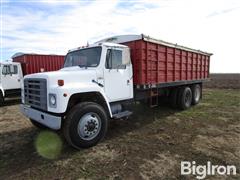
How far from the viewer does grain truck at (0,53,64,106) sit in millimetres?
10766

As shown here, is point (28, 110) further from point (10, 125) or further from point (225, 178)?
point (225, 178)

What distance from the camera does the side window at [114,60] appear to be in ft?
16.4

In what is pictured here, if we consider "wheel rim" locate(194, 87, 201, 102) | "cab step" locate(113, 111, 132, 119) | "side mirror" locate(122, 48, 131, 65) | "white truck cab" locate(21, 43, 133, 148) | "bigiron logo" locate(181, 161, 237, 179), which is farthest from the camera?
"wheel rim" locate(194, 87, 201, 102)

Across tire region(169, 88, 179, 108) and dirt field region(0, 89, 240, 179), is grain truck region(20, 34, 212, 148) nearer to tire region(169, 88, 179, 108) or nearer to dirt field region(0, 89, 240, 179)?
dirt field region(0, 89, 240, 179)

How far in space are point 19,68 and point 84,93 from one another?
8841 millimetres

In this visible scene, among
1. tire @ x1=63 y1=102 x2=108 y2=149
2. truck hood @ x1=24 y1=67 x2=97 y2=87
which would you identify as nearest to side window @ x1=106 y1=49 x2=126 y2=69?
truck hood @ x1=24 y1=67 x2=97 y2=87

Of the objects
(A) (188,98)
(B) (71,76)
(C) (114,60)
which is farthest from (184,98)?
(B) (71,76)

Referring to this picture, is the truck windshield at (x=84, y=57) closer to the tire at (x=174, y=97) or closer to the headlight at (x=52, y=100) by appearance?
the headlight at (x=52, y=100)

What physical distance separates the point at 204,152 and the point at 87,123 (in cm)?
266

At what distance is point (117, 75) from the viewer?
523 cm

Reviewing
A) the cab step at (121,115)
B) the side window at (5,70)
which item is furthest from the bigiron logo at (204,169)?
the side window at (5,70)

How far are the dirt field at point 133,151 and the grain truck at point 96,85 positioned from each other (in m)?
0.53

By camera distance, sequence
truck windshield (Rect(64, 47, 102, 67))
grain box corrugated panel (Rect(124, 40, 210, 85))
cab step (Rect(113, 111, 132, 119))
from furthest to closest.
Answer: grain box corrugated panel (Rect(124, 40, 210, 85)), cab step (Rect(113, 111, 132, 119)), truck windshield (Rect(64, 47, 102, 67))

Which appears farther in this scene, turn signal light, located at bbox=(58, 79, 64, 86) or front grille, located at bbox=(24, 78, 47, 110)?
front grille, located at bbox=(24, 78, 47, 110)
